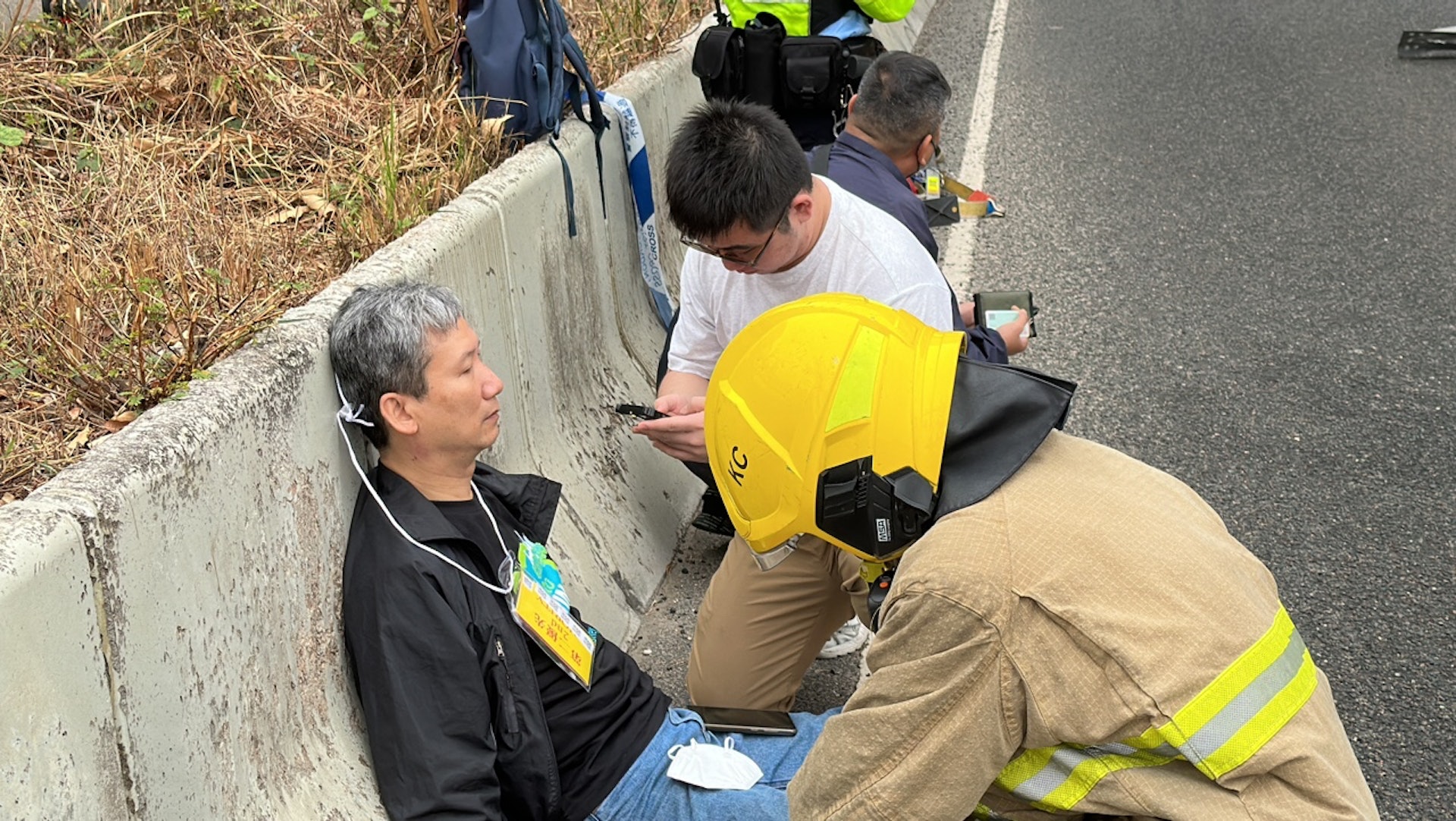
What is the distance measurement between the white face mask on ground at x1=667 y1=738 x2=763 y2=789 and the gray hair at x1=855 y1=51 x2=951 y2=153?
2584 millimetres

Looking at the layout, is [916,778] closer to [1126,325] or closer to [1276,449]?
[1276,449]

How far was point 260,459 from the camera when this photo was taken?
9.20ft

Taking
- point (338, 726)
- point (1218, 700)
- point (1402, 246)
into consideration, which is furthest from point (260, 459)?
point (1402, 246)

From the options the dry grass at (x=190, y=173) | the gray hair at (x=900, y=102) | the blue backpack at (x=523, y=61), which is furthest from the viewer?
the gray hair at (x=900, y=102)

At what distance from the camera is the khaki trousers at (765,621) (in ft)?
12.6

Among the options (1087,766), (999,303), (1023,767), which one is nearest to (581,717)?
(1023,767)

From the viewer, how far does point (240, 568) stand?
2.71m

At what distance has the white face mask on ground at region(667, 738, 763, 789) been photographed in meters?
3.30

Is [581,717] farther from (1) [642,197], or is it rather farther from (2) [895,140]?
(2) [895,140]

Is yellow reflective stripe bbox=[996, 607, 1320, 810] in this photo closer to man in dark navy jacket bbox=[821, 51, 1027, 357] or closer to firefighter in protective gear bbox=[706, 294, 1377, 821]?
firefighter in protective gear bbox=[706, 294, 1377, 821]

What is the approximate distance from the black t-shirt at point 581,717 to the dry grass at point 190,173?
0.70 m

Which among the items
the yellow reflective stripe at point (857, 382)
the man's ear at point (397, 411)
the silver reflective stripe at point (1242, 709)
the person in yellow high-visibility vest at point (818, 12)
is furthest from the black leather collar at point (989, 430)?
the person in yellow high-visibility vest at point (818, 12)

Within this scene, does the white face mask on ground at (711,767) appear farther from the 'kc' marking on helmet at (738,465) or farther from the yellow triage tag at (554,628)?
the 'kc' marking on helmet at (738,465)

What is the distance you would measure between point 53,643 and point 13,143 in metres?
2.91
